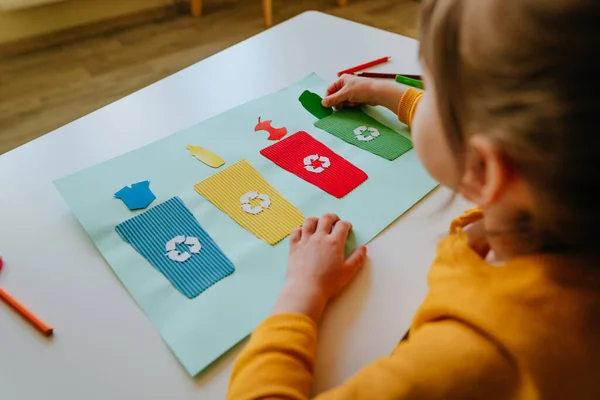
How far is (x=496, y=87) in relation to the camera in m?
0.32

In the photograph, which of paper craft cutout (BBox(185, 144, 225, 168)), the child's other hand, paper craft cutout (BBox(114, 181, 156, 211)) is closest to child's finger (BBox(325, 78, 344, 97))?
the child's other hand

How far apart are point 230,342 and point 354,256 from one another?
16cm

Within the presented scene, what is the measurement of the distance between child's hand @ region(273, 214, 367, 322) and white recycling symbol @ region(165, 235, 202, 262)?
0.10m

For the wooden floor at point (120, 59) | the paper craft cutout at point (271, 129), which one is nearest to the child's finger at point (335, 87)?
the paper craft cutout at point (271, 129)

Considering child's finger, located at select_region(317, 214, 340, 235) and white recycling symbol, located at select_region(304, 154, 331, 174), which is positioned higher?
child's finger, located at select_region(317, 214, 340, 235)

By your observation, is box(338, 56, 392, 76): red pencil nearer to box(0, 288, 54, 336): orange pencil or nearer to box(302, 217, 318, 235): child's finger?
box(302, 217, 318, 235): child's finger

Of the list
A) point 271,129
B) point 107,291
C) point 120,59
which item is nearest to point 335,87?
point 271,129

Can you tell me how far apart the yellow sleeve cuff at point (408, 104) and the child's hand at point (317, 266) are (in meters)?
0.24

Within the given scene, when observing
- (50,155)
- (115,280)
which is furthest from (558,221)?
(50,155)

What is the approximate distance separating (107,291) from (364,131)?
1.32 feet

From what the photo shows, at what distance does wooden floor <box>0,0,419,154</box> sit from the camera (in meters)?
1.79

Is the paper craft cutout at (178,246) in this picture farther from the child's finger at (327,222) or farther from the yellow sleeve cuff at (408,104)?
the yellow sleeve cuff at (408,104)

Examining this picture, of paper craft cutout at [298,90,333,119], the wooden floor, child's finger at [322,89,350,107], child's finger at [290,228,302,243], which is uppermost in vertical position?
child's finger at [322,89,350,107]

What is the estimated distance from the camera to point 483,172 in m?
0.37
